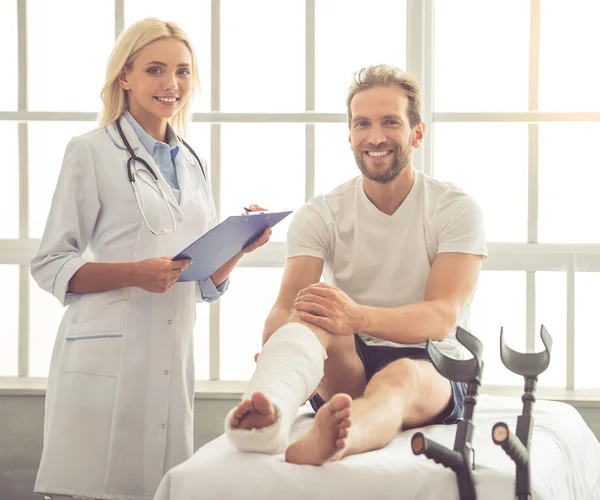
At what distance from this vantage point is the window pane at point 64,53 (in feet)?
9.56

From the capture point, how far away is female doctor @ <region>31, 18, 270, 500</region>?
6.46 feet

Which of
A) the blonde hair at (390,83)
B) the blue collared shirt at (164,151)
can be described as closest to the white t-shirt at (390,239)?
the blonde hair at (390,83)

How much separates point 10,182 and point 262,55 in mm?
982

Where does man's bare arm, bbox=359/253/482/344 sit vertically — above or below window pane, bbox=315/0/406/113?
below

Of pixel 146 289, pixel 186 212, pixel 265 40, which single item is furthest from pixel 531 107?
pixel 146 289

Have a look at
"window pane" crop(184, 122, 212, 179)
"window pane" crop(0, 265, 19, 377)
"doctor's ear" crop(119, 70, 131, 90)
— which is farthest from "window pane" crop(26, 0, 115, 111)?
"doctor's ear" crop(119, 70, 131, 90)

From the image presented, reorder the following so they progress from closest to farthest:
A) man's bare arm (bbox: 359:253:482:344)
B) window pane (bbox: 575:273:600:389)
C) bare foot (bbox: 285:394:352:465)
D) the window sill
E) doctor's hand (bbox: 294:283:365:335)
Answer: bare foot (bbox: 285:394:352:465)
doctor's hand (bbox: 294:283:365:335)
man's bare arm (bbox: 359:253:482:344)
the window sill
window pane (bbox: 575:273:600:389)

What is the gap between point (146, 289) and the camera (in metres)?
1.96

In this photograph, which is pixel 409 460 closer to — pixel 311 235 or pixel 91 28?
pixel 311 235

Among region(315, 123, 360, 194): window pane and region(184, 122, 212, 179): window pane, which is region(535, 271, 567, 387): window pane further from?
region(184, 122, 212, 179): window pane

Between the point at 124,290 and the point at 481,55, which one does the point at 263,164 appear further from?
the point at 124,290

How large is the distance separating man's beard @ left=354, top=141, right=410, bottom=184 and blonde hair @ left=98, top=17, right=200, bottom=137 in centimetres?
52

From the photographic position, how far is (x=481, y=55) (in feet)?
9.23

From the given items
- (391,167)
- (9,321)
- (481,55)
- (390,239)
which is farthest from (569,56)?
(9,321)
